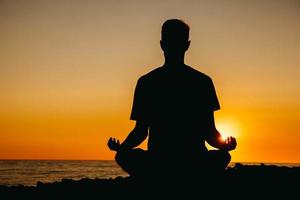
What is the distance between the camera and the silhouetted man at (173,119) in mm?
4129

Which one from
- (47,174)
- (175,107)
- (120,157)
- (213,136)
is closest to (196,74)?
(175,107)

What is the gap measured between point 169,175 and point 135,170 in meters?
0.36

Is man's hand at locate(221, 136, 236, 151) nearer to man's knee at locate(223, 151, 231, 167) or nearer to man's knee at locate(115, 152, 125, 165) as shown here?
man's knee at locate(223, 151, 231, 167)

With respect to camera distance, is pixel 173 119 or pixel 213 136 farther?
pixel 213 136

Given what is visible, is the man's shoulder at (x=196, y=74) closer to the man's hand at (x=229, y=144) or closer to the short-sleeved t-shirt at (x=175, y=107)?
the short-sleeved t-shirt at (x=175, y=107)

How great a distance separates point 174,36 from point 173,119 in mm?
864

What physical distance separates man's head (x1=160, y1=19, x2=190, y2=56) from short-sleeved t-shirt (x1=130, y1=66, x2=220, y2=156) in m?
0.20

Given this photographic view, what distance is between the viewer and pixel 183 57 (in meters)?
4.50

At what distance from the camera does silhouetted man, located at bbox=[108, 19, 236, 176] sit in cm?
413

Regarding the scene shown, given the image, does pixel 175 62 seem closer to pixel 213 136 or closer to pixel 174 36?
pixel 174 36

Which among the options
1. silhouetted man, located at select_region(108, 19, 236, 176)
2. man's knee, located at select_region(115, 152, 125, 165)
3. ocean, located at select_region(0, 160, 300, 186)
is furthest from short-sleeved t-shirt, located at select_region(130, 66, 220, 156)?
ocean, located at select_region(0, 160, 300, 186)

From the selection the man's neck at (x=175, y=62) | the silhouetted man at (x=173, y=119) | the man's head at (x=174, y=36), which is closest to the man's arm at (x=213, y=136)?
the silhouetted man at (x=173, y=119)

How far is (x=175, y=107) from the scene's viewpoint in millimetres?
4414

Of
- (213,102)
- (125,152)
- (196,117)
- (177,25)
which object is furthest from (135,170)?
(177,25)
